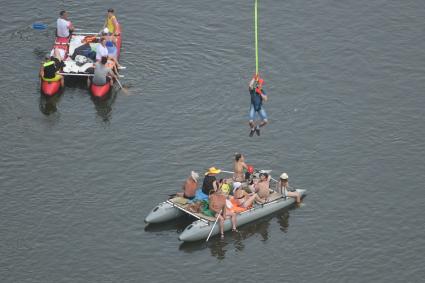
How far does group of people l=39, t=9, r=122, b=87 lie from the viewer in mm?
59250

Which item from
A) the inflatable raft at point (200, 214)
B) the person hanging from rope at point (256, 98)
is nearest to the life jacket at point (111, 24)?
the person hanging from rope at point (256, 98)

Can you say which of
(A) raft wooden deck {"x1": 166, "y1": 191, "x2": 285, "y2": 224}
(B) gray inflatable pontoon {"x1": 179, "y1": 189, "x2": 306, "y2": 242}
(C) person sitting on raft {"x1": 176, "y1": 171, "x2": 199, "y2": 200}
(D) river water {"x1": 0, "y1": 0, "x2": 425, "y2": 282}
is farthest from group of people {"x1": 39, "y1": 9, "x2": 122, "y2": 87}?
Answer: (B) gray inflatable pontoon {"x1": 179, "y1": 189, "x2": 306, "y2": 242}

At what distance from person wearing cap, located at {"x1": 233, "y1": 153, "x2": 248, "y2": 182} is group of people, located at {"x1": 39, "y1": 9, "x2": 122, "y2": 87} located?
11.3 meters

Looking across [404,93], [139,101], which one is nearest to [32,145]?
[139,101]

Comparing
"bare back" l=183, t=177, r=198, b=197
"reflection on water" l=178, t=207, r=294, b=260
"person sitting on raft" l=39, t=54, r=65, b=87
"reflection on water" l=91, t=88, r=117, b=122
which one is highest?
"person sitting on raft" l=39, t=54, r=65, b=87

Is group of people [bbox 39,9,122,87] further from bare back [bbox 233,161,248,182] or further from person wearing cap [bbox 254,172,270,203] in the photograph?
person wearing cap [bbox 254,172,270,203]

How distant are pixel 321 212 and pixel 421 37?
17912 mm

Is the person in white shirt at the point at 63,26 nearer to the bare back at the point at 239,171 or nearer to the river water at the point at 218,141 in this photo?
the river water at the point at 218,141

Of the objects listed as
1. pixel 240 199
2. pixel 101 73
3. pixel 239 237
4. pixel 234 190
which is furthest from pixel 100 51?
pixel 239 237

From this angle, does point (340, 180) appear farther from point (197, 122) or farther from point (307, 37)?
point (307, 37)

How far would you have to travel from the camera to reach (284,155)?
5472cm

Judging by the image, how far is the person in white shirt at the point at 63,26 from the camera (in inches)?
2459

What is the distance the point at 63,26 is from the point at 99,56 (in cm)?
392

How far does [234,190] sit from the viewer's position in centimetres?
5097
